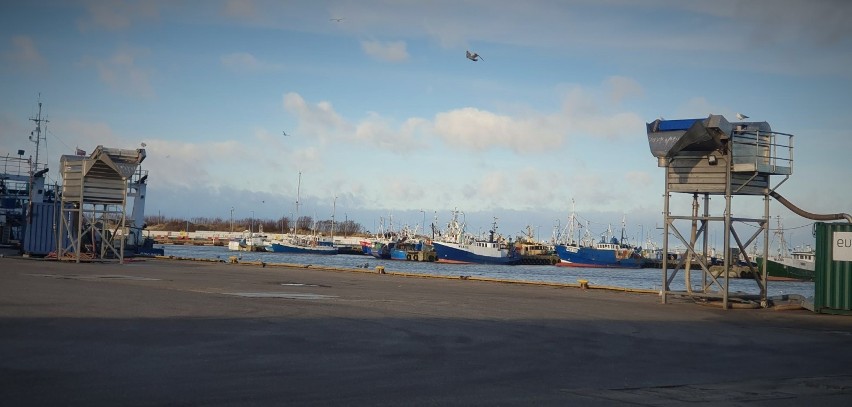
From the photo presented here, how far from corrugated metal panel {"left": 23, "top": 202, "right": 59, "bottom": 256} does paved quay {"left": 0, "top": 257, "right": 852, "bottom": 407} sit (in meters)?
29.6

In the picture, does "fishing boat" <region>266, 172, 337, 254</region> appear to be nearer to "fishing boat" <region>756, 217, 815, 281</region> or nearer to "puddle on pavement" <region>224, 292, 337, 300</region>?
"fishing boat" <region>756, 217, 815, 281</region>

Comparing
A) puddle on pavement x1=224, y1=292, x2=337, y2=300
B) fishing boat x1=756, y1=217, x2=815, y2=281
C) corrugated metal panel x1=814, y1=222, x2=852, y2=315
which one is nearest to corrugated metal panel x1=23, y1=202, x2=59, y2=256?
puddle on pavement x1=224, y1=292, x2=337, y2=300

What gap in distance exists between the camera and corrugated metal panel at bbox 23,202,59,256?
52188mm

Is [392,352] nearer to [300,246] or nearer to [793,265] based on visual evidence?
[793,265]

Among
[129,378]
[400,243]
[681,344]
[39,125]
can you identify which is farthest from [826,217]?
[400,243]

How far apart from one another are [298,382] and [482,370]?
3038mm

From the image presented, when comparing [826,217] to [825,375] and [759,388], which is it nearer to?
[825,375]

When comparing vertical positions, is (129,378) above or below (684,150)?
below

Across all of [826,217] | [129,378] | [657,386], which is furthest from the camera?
[826,217]

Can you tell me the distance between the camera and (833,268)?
25156mm

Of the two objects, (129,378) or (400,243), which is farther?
(400,243)

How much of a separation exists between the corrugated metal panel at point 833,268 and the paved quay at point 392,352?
36.6 inches

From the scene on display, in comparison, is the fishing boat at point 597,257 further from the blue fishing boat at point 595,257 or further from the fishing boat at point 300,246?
the fishing boat at point 300,246

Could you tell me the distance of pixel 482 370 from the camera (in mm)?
12102
